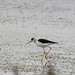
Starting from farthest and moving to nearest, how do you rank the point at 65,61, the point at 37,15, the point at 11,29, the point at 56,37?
1. the point at 37,15
2. the point at 11,29
3. the point at 56,37
4. the point at 65,61

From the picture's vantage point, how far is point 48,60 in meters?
10.9

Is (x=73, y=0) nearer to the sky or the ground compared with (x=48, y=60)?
nearer to the sky

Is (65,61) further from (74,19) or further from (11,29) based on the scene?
(74,19)

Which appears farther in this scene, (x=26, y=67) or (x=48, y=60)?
(x=48, y=60)

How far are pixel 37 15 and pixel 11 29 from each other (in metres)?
4.43

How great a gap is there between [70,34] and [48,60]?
4.86 meters

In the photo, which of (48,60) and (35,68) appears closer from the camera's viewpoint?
(35,68)

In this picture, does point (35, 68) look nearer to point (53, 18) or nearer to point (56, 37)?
point (56, 37)

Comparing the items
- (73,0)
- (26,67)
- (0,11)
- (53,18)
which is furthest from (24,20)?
(26,67)

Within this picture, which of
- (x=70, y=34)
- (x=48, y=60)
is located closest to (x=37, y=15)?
(x=70, y=34)

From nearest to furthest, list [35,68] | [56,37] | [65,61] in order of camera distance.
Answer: [35,68] → [65,61] → [56,37]

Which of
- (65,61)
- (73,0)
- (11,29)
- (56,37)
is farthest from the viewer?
(73,0)

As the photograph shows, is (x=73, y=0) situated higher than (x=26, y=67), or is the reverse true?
(x=73, y=0)

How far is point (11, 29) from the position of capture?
1658cm
